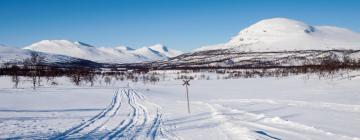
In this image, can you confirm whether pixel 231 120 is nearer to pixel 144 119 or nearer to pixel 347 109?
pixel 144 119

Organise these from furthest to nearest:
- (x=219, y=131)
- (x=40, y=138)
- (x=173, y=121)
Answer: (x=173, y=121) < (x=219, y=131) < (x=40, y=138)

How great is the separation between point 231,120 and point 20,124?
1068 centimetres

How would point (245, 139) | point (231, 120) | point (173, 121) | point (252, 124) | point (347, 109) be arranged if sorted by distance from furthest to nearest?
1. point (347, 109)
2. point (173, 121)
3. point (231, 120)
4. point (252, 124)
5. point (245, 139)

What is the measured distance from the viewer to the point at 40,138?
585 inches

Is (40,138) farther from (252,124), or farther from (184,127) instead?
(252,124)

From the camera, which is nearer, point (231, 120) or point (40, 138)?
point (40, 138)

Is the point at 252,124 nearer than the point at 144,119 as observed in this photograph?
Yes

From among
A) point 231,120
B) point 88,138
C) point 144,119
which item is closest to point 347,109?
point 231,120

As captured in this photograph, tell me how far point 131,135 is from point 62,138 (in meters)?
2.67

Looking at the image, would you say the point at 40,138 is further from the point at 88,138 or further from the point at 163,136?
the point at 163,136

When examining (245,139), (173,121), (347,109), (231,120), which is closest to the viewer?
(245,139)

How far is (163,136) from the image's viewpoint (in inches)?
599

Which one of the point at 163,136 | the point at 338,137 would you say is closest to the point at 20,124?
the point at 163,136

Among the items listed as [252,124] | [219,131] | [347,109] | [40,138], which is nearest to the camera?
[40,138]
